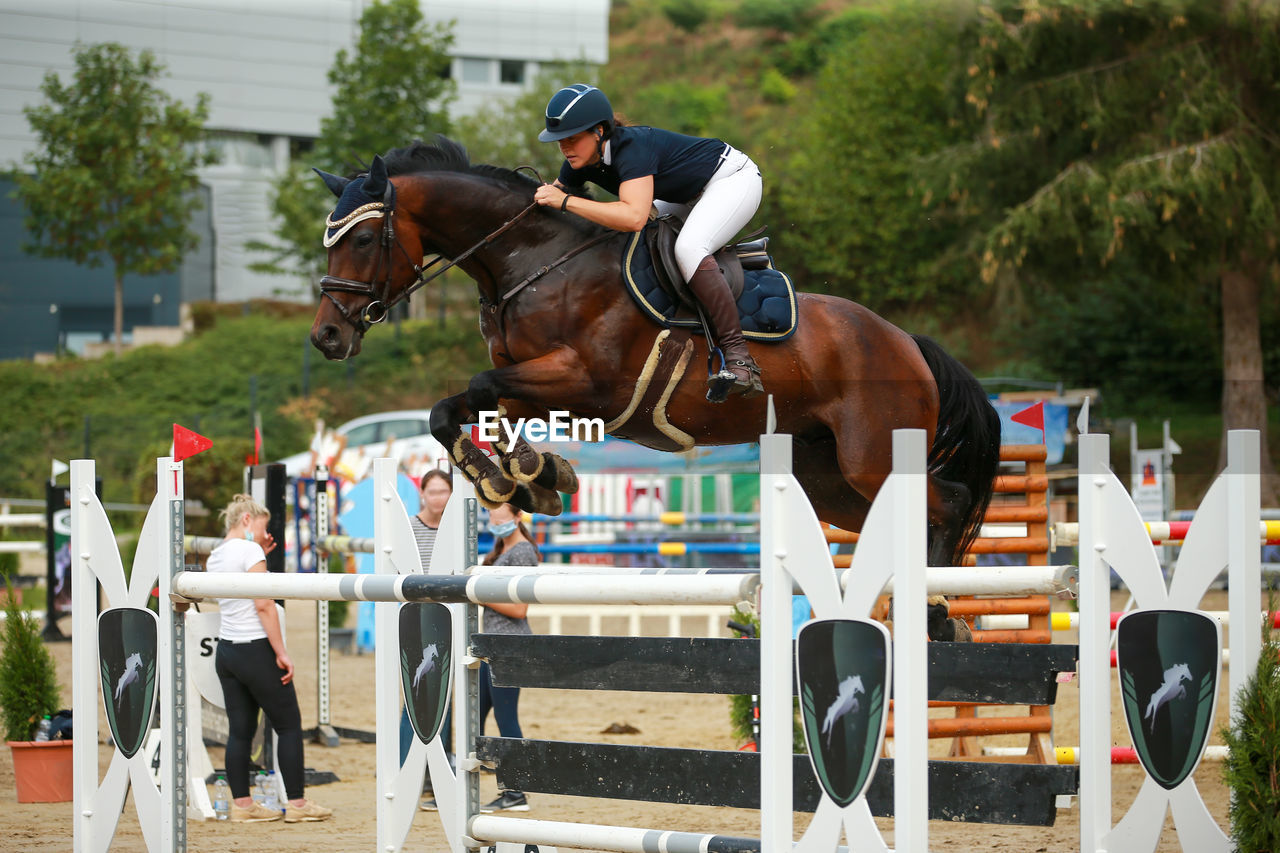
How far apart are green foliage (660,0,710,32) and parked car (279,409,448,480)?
47.1 m

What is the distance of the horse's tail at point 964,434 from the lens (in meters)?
4.22

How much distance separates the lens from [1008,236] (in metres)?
15.0

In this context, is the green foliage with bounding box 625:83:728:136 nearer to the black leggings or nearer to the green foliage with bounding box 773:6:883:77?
the green foliage with bounding box 773:6:883:77

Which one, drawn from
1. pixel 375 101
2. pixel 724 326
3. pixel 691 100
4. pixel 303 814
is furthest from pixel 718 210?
pixel 691 100

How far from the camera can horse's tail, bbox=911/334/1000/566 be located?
422cm

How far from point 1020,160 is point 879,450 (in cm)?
1393

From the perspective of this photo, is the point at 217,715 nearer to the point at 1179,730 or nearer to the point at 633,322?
the point at 633,322

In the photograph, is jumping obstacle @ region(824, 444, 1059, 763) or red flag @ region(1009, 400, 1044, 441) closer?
red flag @ region(1009, 400, 1044, 441)

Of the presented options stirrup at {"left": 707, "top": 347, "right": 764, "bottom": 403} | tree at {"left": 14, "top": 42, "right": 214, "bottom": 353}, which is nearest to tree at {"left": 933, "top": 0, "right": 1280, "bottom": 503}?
stirrup at {"left": 707, "top": 347, "right": 764, "bottom": 403}

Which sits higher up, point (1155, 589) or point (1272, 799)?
point (1155, 589)

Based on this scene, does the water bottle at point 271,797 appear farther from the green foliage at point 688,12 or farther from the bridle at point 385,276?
the green foliage at point 688,12

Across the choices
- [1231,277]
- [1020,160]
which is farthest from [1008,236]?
[1231,277]

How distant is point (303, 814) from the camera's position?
510 centimetres

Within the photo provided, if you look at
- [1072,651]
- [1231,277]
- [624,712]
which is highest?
[1231,277]
